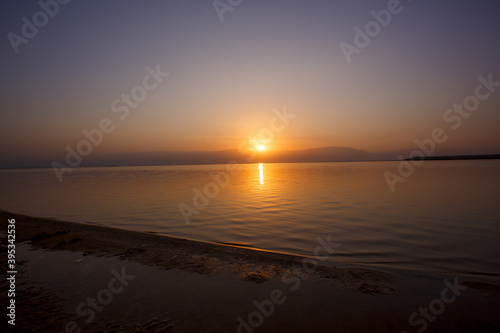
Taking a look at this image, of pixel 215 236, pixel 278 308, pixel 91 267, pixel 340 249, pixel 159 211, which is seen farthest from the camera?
pixel 159 211

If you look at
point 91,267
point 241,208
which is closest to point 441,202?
point 241,208

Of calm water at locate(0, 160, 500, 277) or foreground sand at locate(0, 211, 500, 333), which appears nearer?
foreground sand at locate(0, 211, 500, 333)

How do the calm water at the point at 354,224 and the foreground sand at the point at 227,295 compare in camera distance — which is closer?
the foreground sand at the point at 227,295

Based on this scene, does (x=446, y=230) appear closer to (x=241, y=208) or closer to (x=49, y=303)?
(x=241, y=208)

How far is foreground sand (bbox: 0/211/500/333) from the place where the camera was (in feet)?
13.8

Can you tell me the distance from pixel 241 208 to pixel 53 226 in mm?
9776

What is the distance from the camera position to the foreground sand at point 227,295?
4.22 meters

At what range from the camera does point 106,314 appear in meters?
4.48

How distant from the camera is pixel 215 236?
10.2 metres

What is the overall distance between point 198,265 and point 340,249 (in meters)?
4.84

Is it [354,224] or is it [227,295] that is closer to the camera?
[227,295]

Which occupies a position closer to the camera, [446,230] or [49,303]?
[49,303]

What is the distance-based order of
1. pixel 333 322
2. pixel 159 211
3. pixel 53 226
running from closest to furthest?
pixel 333 322 < pixel 53 226 < pixel 159 211

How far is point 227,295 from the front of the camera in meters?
5.20
